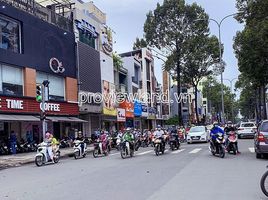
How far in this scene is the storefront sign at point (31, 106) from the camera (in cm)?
2689

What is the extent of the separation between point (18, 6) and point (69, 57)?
7.10m

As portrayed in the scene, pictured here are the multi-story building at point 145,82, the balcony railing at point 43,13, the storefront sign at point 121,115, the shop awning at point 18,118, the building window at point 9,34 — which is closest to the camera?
the shop awning at point 18,118

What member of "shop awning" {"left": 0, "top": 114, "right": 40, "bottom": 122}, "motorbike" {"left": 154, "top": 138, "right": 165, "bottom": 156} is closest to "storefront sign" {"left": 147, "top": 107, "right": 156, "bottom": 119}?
"shop awning" {"left": 0, "top": 114, "right": 40, "bottom": 122}

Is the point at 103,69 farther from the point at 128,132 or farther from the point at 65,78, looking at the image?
the point at 128,132

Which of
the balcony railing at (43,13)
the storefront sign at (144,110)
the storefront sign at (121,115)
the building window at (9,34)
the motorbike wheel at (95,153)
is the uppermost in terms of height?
the balcony railing at (43,13)

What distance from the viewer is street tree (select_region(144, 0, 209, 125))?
49.6 m

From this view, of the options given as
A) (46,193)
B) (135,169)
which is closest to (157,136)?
(135,169)

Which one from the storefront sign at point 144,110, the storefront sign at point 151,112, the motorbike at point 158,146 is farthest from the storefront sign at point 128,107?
the motorbike at point 158,146

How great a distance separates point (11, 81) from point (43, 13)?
7.86m

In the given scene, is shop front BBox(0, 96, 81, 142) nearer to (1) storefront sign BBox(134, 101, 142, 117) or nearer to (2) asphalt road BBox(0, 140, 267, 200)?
(2) asphalt road BBox(0, 140, 267, 200)

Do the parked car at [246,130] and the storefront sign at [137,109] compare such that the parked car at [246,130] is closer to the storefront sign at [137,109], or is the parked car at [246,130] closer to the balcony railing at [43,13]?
the storefront sign at [137,109]

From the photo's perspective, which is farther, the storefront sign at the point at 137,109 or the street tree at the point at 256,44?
the storefront sign at the point at 137,109

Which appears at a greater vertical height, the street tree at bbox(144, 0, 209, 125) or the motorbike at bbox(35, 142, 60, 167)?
the street tree at bbox(144, 0, 209, 125)

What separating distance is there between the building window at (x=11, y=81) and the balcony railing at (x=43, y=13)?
14.2ft
